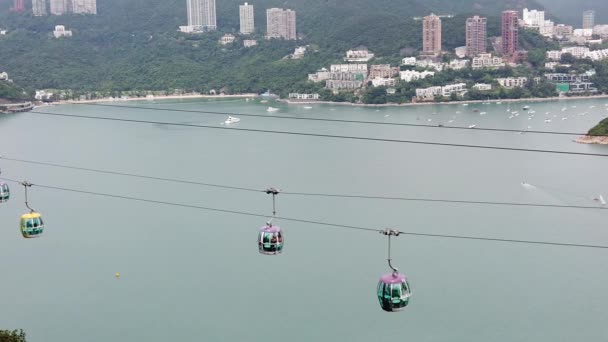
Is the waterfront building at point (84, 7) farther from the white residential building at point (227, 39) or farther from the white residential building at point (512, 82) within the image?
the white residential building at point (512, 82)

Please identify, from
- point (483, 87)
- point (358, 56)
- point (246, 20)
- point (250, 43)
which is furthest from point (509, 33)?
point (246, 20)

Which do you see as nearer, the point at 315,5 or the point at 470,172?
the point at 470,172

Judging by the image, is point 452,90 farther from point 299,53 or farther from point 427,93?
point 299,53

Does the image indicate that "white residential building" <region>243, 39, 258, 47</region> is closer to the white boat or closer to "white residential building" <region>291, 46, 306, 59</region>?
"white residential building" <region>291, 46, 306, 59</region>

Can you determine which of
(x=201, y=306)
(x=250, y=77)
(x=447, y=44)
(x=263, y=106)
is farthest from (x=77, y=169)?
(x=447, y=44)

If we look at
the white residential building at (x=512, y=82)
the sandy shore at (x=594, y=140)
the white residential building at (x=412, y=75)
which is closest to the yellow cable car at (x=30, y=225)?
the sandy shore at (x=594, y=140)

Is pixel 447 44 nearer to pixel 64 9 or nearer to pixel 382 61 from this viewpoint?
pixel 382 61

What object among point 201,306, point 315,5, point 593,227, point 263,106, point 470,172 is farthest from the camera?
point 315,5
